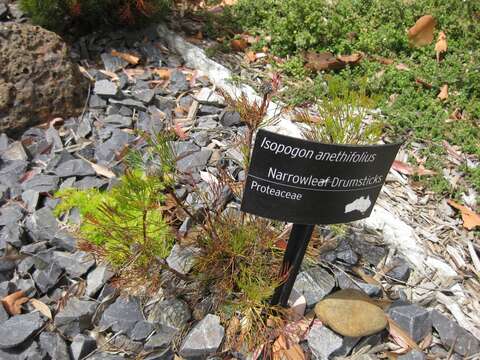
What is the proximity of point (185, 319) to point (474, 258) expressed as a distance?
1646mm

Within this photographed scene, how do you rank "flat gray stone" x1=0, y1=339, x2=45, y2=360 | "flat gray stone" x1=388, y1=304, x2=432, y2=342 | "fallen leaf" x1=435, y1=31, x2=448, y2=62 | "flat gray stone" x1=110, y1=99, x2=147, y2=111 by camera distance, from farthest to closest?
"fallen leaf" x1=435, y1=31, x2=448, y2=62
"flat gray stone" x1=110, y1=99, x2=147, y2=111
"flat gray stone" x1=388, y1=304, x2=432, y2=342
"flat gray stone" x1=0, y1=339, x2=45, y2=360

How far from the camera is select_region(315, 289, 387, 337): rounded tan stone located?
2.25 metres

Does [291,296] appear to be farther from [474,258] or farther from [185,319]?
[474,258]

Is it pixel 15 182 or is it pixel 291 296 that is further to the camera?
pixel 15 182

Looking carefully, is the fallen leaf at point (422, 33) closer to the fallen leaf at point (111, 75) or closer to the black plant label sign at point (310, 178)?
the fallen leaf at point (111, 75)

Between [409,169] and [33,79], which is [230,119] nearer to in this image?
[409,169]

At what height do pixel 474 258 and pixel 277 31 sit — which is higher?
pixel 277 31

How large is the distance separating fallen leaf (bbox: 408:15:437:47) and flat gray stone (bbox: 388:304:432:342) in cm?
254

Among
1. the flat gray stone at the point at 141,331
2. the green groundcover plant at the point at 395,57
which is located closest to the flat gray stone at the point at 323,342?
the flat gray stone at the point at 141,331

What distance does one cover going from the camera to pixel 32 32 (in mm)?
3342

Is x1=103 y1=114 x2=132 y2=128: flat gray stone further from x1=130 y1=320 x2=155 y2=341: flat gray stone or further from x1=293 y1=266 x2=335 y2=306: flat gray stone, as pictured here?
x1=293 y1=266 x2=335 y2=306: flat gray stone

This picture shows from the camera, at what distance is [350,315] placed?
7.47ft

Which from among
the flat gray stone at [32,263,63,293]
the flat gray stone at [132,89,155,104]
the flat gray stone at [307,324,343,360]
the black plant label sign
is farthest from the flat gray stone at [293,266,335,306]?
the flat gray stone at [132,89,155,104]

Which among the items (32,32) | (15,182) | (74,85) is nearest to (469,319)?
(15,182)
